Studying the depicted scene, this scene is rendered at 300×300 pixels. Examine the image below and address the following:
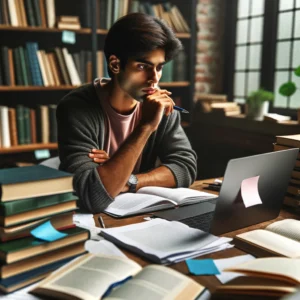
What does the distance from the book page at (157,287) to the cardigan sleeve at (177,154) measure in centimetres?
93

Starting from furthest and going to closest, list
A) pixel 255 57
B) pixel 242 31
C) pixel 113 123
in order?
pixel 242 31 → pixel 255 57 → pixel 113 123

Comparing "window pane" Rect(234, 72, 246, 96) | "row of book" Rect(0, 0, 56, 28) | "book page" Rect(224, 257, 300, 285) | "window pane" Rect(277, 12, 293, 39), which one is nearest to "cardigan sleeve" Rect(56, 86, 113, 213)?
"book page" Rect(224, 257, 300, 285)

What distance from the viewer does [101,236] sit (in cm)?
111

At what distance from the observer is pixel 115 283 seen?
0.78 metres

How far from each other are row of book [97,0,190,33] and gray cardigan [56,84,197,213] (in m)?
1.45

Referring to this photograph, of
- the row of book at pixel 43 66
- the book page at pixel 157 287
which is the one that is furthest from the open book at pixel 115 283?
the row of book at pixel 43 66

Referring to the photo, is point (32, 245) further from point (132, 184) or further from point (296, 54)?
point (296, 54)

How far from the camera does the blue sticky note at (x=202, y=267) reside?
0.90 meters

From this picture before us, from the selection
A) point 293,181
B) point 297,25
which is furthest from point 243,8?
point 293,181

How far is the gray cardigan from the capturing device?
4.66 ft

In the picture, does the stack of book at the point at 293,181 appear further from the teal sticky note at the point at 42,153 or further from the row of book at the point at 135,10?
the row of book at the point at 135,10

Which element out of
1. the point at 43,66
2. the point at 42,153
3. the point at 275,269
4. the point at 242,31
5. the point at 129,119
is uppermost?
the point at 242,31

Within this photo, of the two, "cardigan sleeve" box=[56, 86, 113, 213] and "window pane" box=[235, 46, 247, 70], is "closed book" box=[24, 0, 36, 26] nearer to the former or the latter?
"cardigan sleeve" box=[56, 86, 113, 213]

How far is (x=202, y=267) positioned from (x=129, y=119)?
1046mm
